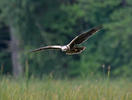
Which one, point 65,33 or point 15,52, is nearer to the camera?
point 15,52

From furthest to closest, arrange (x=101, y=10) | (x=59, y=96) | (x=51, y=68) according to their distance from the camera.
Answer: (x=101, y=10)
(x=51, y=68)
(x=59, y=96)

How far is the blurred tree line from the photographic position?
24.4 metres

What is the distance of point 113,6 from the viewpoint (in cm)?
2631

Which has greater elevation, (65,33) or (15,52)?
(65,33)

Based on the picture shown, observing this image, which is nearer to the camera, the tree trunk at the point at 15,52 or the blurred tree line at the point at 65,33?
the blurred tree line at the point at 65,33

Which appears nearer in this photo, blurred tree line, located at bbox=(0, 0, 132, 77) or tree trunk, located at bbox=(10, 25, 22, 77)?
blurred tree line, located at bbox=(0, 0, 132, 77)

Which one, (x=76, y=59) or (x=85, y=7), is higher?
(x=85, y=7)

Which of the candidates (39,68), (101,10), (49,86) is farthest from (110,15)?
(49,86)

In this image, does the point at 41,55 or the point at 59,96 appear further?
the point at 41,55

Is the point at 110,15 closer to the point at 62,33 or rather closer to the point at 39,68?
the point at 62,33

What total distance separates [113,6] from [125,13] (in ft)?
4.53

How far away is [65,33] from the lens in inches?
1022

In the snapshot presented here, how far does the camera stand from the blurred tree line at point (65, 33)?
24.4 metres

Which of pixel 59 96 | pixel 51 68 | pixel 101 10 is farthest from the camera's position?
pixel 101 10
